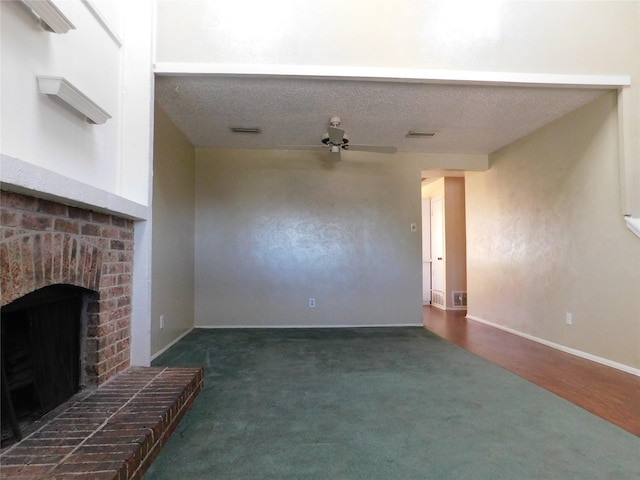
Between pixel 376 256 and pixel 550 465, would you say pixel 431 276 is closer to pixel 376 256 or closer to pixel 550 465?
pixel 376 256

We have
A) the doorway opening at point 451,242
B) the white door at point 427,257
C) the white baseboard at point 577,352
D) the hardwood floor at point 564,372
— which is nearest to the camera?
the hardwood floor at point 564,372

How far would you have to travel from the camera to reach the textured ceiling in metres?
2.84

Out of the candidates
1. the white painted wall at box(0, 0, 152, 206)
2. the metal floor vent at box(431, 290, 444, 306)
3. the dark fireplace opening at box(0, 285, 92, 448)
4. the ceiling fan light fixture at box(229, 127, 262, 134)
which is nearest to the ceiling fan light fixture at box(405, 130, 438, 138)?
the ceiling fan light fixture at box(229, 127, 262, 134)

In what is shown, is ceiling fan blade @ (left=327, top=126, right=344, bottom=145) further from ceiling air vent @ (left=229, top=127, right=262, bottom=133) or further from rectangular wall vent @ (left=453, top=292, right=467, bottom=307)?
rectangular wall vent @ (left=453, top=292, right=467, bottom=307)

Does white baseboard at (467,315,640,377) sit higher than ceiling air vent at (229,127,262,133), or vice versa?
ceiling air vent at (229,127,262,133)

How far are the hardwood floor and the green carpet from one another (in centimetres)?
16

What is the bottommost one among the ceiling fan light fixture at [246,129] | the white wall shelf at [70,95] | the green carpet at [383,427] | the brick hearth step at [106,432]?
the green carpet at [383,427]

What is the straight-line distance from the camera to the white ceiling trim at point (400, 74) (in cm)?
259

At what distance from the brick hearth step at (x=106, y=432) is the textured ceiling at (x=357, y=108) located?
7.49ft

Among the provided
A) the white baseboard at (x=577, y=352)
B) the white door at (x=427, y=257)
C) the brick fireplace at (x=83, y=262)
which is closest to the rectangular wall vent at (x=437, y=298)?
the white door at (x=427, y=257)

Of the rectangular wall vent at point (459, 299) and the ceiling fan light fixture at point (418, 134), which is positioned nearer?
the ceiling fan light fixture at point (418, 134)

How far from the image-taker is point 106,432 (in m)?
1.43

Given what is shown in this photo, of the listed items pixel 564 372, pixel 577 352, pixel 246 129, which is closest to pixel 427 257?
pixel 577 352

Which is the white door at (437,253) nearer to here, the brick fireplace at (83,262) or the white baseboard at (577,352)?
the white baseboard at (577,352)
